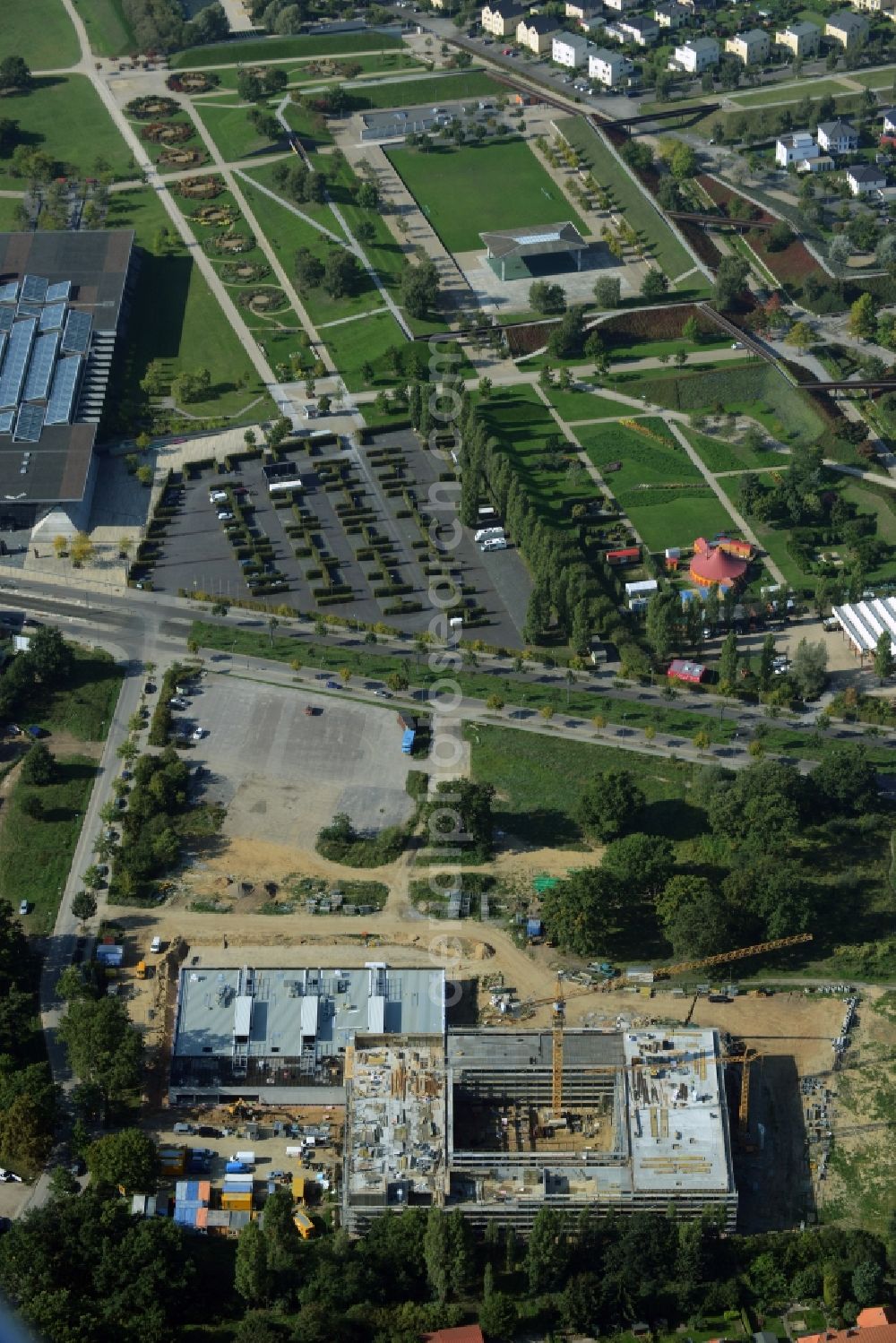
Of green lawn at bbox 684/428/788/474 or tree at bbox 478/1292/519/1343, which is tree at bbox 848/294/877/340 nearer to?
green lawn at bbox 684/428/788/474

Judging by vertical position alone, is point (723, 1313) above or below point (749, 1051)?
below

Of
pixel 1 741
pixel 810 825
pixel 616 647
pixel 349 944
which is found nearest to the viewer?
pixel 349 944

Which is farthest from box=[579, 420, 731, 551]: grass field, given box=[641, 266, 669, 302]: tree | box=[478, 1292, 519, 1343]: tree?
box=[478, 1292, 519, 1343]: tree

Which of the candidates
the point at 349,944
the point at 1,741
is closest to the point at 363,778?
the point at 349,944

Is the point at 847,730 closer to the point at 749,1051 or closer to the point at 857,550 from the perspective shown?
the point at 857,550

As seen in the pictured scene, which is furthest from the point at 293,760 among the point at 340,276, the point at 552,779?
the point at 340,276

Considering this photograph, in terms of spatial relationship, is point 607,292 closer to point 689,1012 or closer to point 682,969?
point 682,969

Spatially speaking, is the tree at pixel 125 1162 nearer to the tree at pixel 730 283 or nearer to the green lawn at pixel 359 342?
the green lawn at pixel 359 342

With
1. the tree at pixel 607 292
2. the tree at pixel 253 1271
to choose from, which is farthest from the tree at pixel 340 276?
the tree at pixel 253 1271
